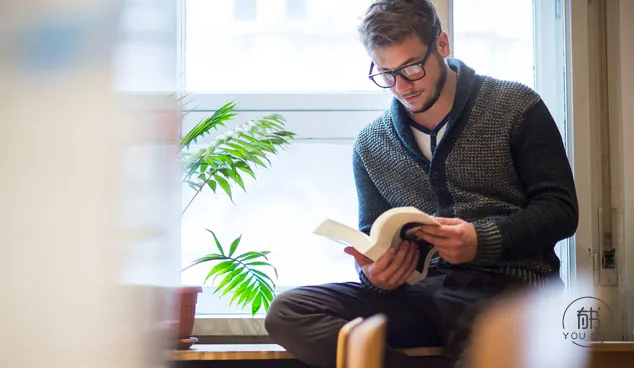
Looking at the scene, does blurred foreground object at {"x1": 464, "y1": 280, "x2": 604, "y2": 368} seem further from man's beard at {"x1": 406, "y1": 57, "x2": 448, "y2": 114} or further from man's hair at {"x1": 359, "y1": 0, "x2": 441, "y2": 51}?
man's hair at {"x1": 359, "y1": 0, "x2": 441, "y2": 51}

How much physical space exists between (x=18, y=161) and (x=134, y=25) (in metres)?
0.06

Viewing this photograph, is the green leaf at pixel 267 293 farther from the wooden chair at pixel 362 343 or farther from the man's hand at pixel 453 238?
the man's hand at pixel 453 238

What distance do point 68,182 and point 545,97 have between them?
220 cm

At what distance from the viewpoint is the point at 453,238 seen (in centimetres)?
141

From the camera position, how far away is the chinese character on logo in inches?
78.8

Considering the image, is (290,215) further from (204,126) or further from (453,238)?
(453,238)

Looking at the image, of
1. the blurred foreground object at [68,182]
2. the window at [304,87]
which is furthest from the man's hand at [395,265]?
the blurred foreground object at [68,182]

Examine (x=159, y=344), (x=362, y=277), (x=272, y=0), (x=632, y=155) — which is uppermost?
(x=272, y=0)

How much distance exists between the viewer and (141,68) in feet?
0.66

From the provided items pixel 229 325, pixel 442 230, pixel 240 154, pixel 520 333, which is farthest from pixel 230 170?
pixel 520 333

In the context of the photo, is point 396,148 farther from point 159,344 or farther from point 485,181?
point 159,344

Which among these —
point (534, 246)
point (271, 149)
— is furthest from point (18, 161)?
point (271, 149)

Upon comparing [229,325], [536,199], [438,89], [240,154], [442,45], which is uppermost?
[442,45]

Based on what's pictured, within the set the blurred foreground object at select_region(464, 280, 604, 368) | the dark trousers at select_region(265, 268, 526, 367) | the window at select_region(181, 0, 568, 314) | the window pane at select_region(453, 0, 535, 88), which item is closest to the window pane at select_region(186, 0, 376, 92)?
the window at select_region(181, 0, 568, 314)
